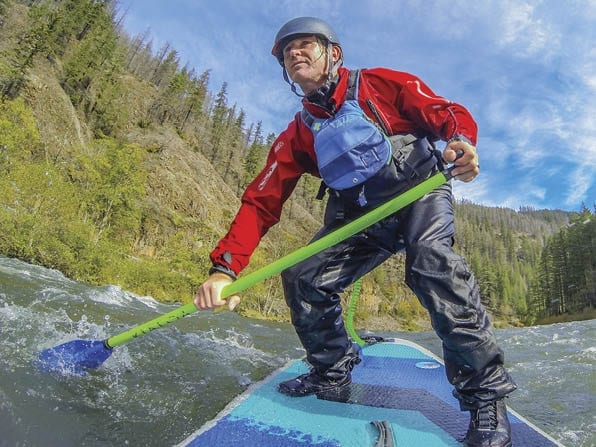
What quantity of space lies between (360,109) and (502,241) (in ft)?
490

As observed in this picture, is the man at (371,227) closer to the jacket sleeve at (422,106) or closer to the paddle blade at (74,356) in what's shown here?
the jacket sleeve at (422,106)

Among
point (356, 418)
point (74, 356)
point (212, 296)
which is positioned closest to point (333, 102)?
point (212, 296)

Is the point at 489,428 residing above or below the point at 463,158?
below

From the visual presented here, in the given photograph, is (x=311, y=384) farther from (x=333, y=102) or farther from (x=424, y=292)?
(x=333, y=102)

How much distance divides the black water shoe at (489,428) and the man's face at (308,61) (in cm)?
229

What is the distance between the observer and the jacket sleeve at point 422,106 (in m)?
2.36

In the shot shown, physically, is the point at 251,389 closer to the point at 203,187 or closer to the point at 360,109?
the point at 360,109

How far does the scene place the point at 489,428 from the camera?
1.99 metres

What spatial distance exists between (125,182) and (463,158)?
34.7m

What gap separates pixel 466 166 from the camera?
2.24 m

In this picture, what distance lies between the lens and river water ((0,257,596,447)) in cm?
204

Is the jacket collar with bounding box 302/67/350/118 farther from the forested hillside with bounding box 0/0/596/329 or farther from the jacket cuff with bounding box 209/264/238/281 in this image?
the forested hillside with bounding box 0/0/596/329

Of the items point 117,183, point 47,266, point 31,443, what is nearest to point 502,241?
point 117,183

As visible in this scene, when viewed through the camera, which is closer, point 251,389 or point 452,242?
point 452,242
